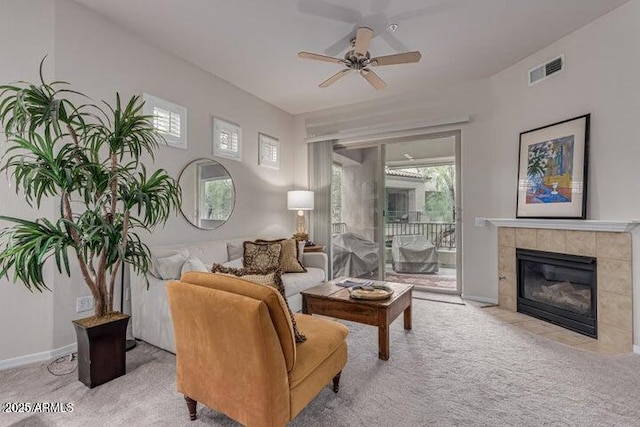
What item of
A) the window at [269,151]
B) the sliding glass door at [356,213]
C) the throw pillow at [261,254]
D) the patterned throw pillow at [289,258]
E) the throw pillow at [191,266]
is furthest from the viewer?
the sliding glass door at [356,213]

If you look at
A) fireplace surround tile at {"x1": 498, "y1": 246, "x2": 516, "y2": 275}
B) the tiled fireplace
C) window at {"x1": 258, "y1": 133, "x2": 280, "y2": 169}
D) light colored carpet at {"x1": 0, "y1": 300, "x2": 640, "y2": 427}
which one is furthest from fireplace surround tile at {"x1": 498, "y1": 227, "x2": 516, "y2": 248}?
window at {"x1": 258, "y1": 133, "x2": 280, "y2": 169}

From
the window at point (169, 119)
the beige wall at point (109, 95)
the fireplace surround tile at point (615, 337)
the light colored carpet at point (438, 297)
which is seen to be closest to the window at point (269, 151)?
the beige wall at point (109, 95)

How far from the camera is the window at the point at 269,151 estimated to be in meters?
4.67

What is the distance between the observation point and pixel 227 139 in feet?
13.4

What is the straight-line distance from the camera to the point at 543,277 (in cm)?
349

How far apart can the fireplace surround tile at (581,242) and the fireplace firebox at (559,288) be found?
6cm

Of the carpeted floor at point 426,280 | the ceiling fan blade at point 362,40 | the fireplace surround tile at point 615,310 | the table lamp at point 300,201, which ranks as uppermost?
the ceiling fan blade at point 362,40

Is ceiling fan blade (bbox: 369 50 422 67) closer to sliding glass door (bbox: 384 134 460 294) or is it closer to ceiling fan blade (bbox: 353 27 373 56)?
ceiling fan blade (bbox: 353 27 373 56)

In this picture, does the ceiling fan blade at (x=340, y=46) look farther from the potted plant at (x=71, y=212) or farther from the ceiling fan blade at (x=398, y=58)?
the potted plant at (x=71, y=212)

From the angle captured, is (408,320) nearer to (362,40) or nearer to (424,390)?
(424,390)

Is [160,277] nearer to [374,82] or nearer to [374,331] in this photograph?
[374,331]

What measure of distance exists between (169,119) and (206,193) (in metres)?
0.91

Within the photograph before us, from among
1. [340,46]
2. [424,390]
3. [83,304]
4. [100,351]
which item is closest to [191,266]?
[100,351]

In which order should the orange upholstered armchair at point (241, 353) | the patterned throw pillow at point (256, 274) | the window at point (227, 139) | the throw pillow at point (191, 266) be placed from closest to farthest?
the orange upholstered armchair at point (241, 353), the patterned throw pillow at point (256, 274), the throw pillow at point (191, 266), the window at point (227, 139)
